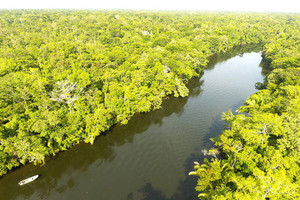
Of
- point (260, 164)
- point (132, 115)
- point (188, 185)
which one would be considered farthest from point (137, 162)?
point (260, 164)

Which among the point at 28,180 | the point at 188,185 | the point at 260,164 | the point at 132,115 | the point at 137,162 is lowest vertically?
the point at 188,185

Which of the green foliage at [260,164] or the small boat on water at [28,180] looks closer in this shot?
the green foliage at [260,164]

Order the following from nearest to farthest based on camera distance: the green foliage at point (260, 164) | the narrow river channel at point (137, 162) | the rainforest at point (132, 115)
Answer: the green foliage at point (260, 164) → the rainforest at point (132, 115) → the narrow river channel at point (137, 162)

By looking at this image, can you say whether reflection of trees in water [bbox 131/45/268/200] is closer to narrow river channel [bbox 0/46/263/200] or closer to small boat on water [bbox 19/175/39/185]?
narrow river channel [bbox 0/46/263/200]

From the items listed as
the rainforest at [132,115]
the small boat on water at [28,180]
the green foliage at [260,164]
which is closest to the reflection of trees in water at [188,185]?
the rainforest at [132,115]

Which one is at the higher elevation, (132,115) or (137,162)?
(132,115)

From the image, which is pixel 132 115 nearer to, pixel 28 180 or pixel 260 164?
pixel 28 180

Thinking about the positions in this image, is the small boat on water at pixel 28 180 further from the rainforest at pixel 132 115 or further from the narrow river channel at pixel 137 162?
the rainforest at pixel 132 115

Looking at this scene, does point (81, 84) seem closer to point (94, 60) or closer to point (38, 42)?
point (94, 60)
